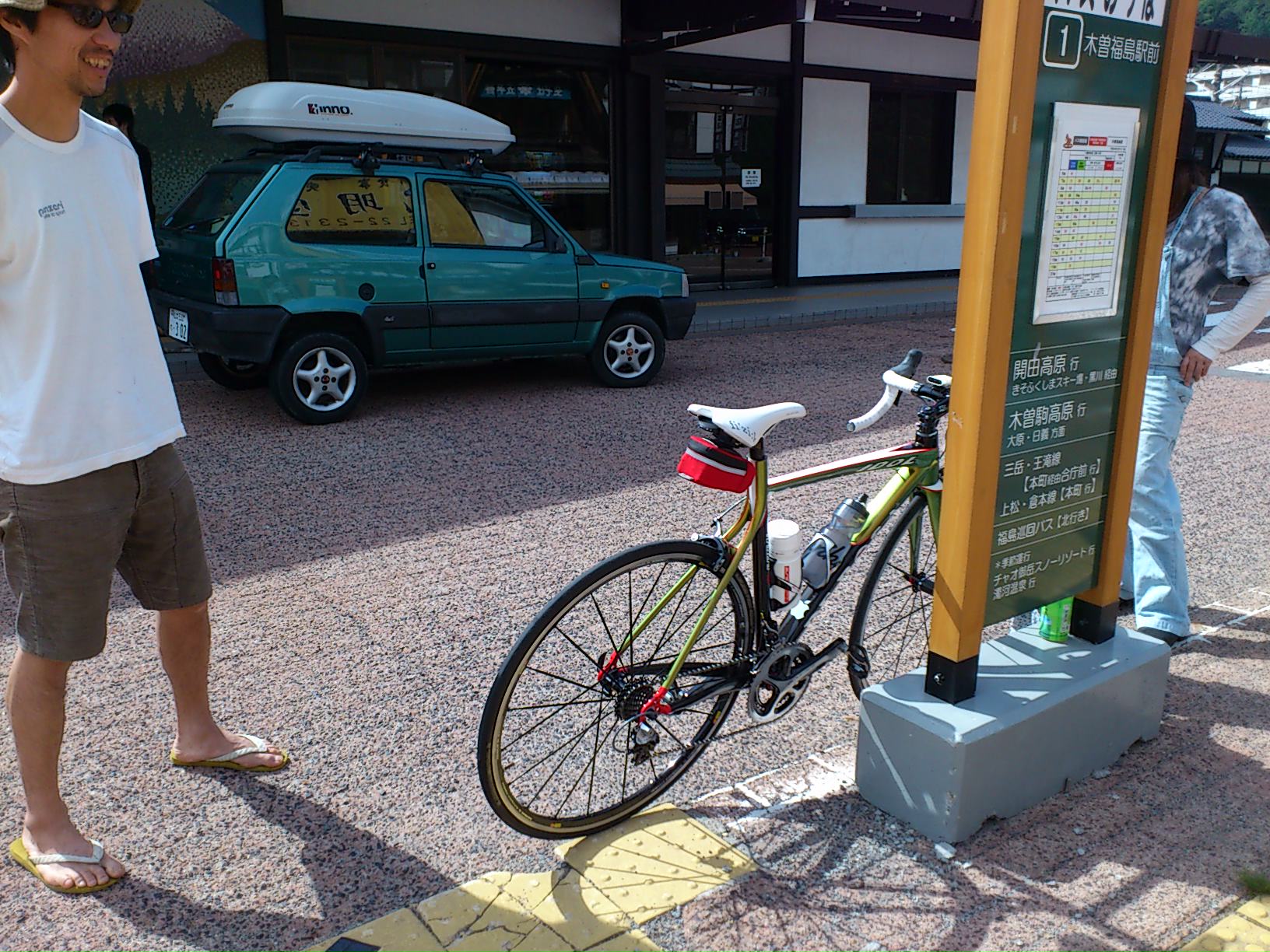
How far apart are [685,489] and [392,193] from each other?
325 centimetres

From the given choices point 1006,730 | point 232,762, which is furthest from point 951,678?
point 232,762

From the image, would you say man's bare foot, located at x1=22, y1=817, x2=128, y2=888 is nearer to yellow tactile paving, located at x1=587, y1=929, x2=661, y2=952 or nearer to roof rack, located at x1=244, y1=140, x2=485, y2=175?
yellow tactile paving, located at x1=587, y1=929, x2=661, y2=952

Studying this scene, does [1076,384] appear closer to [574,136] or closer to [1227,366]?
[1227,366]

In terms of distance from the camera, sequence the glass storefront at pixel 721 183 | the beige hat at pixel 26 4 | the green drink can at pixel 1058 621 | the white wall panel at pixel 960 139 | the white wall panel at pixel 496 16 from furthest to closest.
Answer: the white wall panel at pixel 960 139
the glass storefront at pixel 721 183
the white wall panel at pixel 496 16
the green drink can at pixel 1058 621
the beige hat at pixel 26 4

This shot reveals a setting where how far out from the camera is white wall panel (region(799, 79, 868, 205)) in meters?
15.6

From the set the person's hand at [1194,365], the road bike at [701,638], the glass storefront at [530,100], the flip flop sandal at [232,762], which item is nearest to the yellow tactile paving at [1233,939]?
the road bike at [701,638]

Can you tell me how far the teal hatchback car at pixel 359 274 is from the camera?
7.17 meters

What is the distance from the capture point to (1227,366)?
1056 centimetres

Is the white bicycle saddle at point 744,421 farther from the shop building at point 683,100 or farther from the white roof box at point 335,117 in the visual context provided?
the shop building at point 683,100

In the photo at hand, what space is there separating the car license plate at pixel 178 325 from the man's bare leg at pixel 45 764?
5.05 metres

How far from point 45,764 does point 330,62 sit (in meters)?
10.3

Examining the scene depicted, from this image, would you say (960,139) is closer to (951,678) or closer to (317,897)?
(951,678)

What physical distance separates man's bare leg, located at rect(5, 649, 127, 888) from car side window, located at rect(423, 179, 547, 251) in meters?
5.62

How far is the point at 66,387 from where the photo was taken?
257 cm
